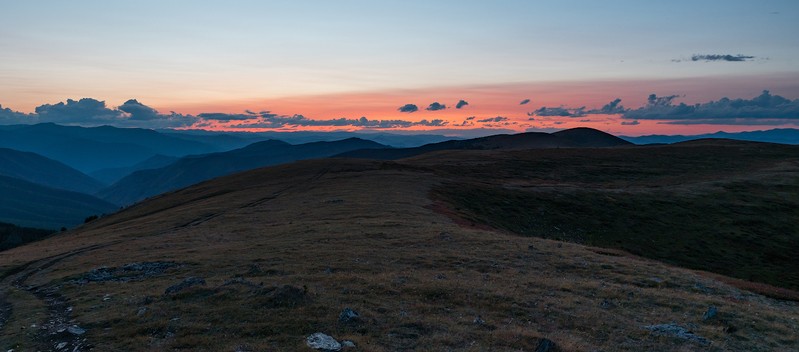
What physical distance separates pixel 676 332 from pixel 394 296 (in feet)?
44.2

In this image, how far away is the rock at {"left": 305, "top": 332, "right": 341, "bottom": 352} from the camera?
18031mm

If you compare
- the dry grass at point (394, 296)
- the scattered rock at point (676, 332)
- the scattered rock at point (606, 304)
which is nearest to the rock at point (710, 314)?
the dry grass at point (394, 296)

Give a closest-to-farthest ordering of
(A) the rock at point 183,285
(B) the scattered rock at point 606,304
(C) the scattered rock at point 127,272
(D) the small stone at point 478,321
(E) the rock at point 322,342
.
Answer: (E) the rock at point 322,342, (D) the small stone at point 478,321, (B) the scattered rock at point 606,304, (A) the rock at point 183,285, (C) the scattered rock at point 127,272

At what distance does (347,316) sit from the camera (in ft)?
68.9

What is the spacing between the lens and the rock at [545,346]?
18.1 m

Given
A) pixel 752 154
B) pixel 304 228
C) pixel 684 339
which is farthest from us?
pixel 752 154

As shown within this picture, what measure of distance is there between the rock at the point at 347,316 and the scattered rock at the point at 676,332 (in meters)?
13.6

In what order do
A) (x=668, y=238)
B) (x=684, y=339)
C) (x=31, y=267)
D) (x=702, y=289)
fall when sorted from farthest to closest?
(x=668, y=238) < (x=31, y=267) < (x=702, y=289) < (x=684, y=339)

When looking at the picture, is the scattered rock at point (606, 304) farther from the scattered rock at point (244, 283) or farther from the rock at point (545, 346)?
the scattered rock at point (244, 283)

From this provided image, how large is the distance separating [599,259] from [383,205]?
30930 mm

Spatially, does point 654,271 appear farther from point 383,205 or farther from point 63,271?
point 63,271

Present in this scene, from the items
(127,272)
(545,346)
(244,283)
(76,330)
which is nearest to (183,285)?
(244,283)

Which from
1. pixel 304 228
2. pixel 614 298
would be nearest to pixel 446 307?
pixel 614 298

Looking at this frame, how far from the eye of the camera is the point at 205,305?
23.5 meters
